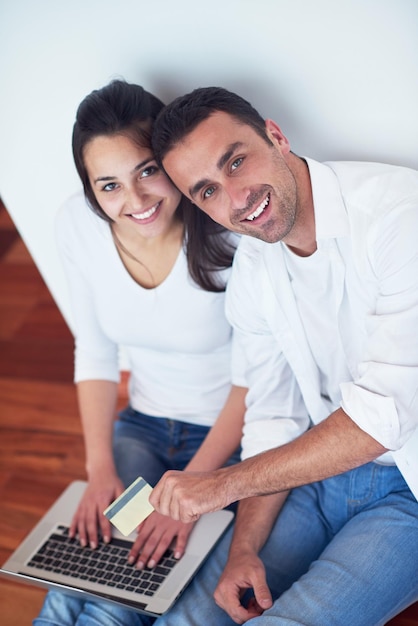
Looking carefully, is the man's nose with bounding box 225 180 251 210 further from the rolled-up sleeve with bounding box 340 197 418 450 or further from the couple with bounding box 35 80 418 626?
the rolled-up sleeve with bounding box 340 197 418 450

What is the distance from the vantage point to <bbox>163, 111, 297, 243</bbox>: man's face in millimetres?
1305

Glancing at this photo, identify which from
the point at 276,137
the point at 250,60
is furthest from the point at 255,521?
the point at 250,60

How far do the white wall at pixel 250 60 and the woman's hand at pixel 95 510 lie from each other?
764 mm

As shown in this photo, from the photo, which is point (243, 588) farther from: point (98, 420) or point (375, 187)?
point (375, 187)

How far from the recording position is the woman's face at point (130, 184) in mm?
1455

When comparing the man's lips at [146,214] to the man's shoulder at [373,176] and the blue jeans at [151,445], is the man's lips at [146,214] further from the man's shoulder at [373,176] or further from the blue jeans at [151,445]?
the blue jeans at [151,445]

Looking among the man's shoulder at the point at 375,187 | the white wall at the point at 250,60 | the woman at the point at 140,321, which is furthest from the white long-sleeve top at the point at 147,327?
the man's shoulder at the point at 375,187

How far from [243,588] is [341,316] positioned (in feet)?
1.75

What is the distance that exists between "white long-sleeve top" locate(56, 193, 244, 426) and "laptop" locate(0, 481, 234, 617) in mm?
300

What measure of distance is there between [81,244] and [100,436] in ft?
1.45

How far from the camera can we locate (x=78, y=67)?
1.57 metres

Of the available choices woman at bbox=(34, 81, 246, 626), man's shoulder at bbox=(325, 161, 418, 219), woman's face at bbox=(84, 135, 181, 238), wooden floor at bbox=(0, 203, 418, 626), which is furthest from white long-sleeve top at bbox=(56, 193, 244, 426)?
wooden floor at bbox=(0, 203, 418, 626)

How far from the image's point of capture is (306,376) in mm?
1515

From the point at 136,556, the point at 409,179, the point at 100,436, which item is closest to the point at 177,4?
the point at 409,179
